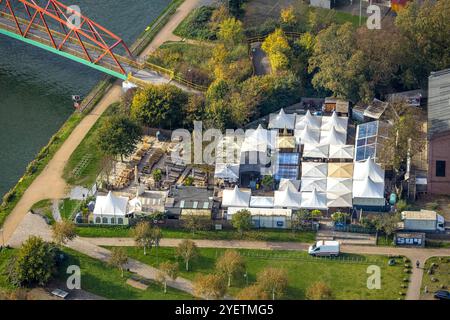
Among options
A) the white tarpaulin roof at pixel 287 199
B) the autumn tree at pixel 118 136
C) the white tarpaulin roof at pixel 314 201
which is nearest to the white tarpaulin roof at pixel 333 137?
the white tarpaulin roof at pixel 314 201

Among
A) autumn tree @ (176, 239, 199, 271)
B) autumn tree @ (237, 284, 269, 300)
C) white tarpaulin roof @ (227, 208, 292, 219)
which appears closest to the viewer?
autumn tree @ (237, 284, 269, 300)

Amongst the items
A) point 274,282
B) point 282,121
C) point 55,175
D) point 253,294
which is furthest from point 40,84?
point 253,294

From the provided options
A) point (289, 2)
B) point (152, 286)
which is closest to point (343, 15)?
point (289, 2)

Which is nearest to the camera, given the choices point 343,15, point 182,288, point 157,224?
point 182,288

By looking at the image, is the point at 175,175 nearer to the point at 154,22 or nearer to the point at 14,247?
the point at 14,247

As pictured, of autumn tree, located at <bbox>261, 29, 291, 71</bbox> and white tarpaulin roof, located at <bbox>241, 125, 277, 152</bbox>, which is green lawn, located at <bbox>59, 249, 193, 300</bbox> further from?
autumn tree, located at <bbox>261, 29, 291, 71</bbox>

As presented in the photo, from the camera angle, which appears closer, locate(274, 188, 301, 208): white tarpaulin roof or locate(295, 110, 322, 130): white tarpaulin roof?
locate(274, 188, 301, 208): white tarpaulin roof

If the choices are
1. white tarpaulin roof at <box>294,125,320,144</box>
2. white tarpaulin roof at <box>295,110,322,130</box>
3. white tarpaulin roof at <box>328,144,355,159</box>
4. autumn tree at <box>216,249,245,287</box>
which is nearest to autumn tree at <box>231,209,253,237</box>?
autumn tree at <box>216,249,245,287</box>
